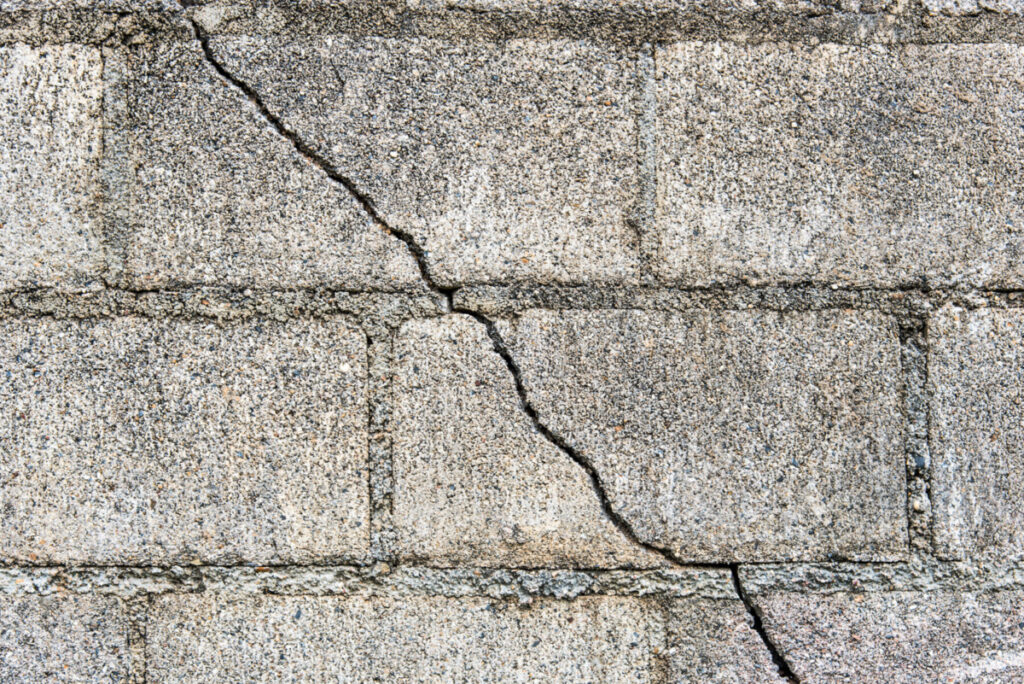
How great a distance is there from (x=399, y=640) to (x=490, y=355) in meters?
0.42

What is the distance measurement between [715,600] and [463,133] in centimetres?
75

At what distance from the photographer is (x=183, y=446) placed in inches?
39.6

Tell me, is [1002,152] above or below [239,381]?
above

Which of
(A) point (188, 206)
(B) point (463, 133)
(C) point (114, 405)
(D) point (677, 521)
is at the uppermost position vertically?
(B) point (463, 133)

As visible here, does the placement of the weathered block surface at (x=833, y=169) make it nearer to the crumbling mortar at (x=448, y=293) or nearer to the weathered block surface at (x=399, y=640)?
the crumbling mortar at (x=448, y=293)

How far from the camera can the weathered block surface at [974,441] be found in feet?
3.41

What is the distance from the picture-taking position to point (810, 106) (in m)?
1.06

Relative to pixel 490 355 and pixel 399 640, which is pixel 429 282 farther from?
pixel 399 640

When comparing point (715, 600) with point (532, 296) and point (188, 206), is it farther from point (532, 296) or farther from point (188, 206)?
point (188, 206)

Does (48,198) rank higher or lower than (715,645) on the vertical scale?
higher

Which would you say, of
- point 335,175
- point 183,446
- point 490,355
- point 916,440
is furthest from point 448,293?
point 916,440

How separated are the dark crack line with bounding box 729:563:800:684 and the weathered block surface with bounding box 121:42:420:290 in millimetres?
617

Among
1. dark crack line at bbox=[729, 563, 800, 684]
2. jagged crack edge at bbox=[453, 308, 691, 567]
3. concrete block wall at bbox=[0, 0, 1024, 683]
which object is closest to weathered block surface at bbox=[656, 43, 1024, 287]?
concrete block wall at bbox=[0, 0, 1024, 683]

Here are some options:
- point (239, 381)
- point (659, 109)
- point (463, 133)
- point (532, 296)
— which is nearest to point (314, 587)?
point (239, 381)
